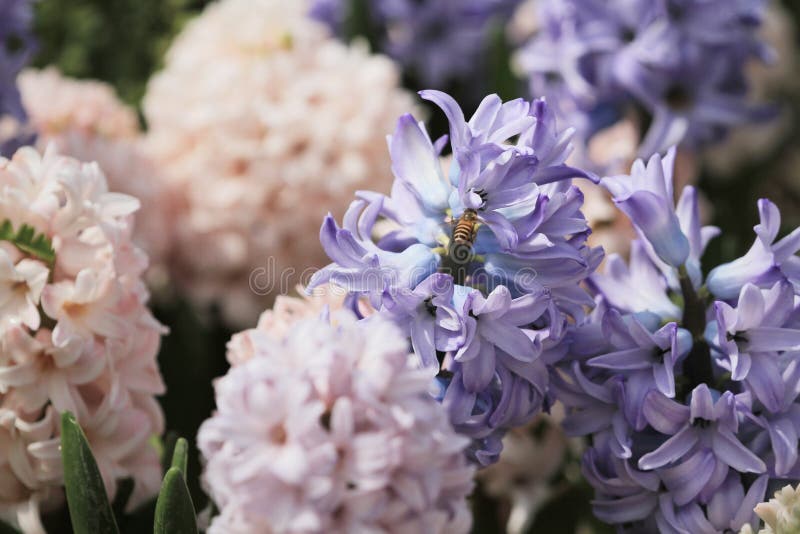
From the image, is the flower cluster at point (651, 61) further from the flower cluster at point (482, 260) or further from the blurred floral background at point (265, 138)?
the flower cluster at point (482, 260)

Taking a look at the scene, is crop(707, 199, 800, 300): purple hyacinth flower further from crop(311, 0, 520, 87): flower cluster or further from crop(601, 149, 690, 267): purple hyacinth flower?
crop(311, 0, 520, 87): flower cluster

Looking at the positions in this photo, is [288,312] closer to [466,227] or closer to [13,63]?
[466,227]

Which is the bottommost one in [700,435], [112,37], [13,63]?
[112,37]

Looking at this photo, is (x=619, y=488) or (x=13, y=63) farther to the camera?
(x=13, y=63)

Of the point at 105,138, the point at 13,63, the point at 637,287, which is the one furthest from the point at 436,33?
the point at 637,287

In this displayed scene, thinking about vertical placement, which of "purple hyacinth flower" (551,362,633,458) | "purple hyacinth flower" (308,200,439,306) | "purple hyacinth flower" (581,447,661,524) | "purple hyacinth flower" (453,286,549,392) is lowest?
"purple hyacinth flower" (581,447,661,524)

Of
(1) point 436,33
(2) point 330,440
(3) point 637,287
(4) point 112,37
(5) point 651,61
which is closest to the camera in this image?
(2) point 330,440

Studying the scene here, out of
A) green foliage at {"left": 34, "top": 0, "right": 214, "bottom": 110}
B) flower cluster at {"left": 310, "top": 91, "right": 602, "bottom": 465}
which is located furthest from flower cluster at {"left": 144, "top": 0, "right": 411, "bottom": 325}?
flower cluster at {"left": 310, "top": 91, "right": 602, "bottom": 465}
